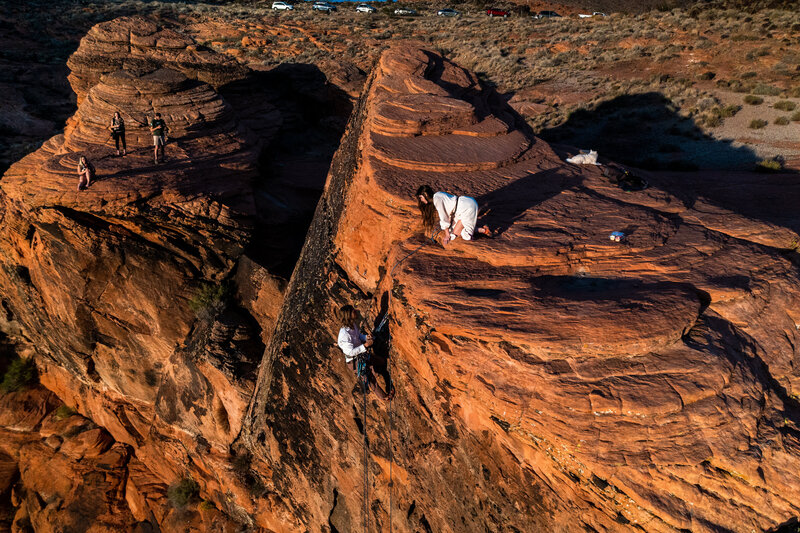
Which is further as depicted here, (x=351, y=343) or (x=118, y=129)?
(x=118, y=129)

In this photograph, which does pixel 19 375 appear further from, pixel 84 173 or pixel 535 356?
pixel 535 356

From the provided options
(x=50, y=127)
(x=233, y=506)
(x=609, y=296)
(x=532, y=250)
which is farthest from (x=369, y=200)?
(x=50, y=127)

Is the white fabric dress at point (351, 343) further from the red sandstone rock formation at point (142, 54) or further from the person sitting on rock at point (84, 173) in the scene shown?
the red sandstone rock formation at point (142, 54)

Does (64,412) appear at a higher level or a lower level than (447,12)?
lower

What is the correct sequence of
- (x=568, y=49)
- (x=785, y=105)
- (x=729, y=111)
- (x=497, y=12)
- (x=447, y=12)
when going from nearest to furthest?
(x=785, y=105) → (x=729, y=111) → (x=568, y=49) → (x=497, y=12) → (x=447, y=12)

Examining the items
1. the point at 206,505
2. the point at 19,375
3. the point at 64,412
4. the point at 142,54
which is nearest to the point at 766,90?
the point at 206,505
